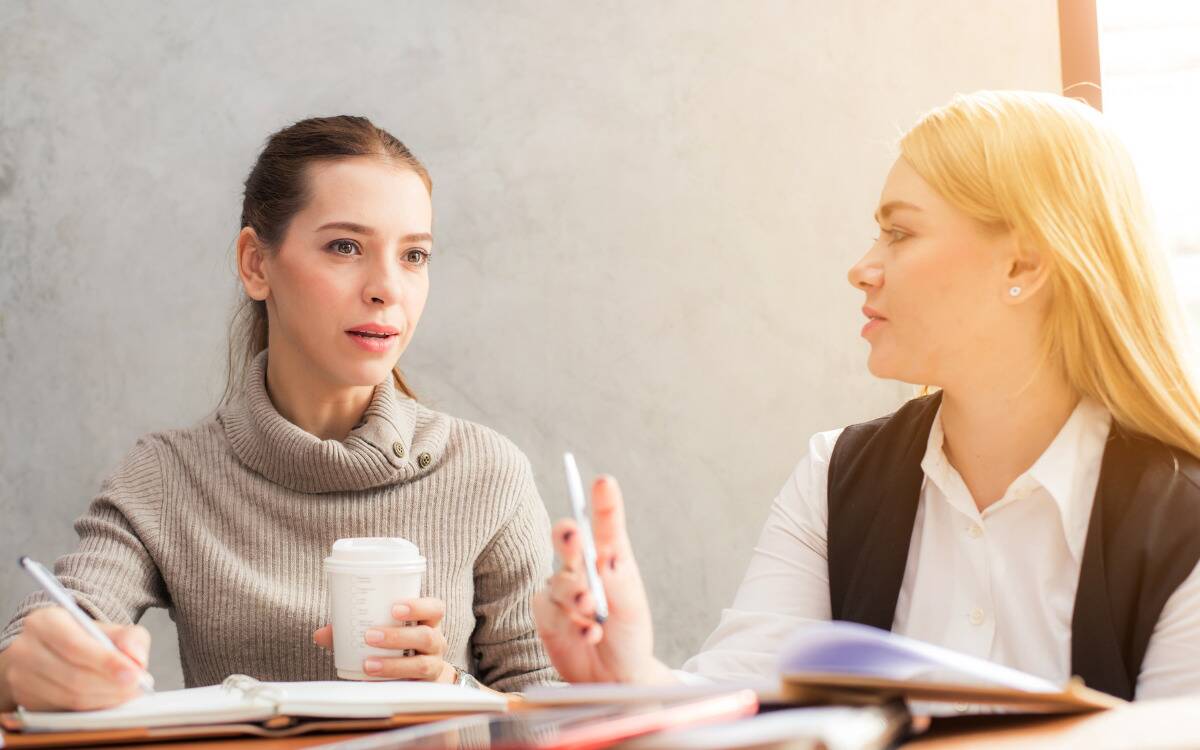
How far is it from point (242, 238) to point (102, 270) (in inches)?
24.2

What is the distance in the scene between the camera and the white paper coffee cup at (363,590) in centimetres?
112

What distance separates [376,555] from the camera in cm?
113

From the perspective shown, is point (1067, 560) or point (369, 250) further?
point (369, 250)

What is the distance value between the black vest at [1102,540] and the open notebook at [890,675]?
0.45m

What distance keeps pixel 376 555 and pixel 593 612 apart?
251mm

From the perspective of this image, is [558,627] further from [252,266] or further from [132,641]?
[252,266]

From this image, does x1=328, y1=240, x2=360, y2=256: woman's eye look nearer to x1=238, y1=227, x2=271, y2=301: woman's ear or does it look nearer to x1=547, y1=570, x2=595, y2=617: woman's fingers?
x1=238, y1=227, x2=271, y2=301: woman's ear

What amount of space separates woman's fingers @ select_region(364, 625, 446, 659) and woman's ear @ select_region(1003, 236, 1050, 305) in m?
0.76

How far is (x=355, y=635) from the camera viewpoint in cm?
113

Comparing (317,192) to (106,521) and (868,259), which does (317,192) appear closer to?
(106,521)

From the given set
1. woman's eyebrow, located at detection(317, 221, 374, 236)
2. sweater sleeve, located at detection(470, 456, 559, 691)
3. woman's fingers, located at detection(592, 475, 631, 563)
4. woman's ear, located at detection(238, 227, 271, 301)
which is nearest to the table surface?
woman's fingers, located at detection(592, 475, 631, 563)

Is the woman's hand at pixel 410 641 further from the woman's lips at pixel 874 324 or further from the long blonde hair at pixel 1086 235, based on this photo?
the long blonde hair at pixel 1086 235

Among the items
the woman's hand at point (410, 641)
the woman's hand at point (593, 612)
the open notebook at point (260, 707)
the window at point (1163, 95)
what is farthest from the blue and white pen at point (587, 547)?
the window at point (1163, 95)

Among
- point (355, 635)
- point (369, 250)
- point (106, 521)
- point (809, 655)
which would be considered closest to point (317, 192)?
point (369, 250)
